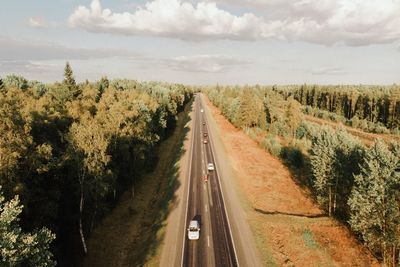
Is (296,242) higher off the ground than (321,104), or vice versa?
(321,104)

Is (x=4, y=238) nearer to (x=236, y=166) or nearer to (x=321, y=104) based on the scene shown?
(x=236, y=166)

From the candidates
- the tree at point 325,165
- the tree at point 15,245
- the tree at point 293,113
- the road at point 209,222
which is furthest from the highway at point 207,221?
the tree at point 293,113

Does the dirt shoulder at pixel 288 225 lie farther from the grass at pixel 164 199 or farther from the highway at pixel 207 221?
the grass at pixel 164 199

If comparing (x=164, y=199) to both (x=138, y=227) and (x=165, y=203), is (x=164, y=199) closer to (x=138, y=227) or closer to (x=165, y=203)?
(x=165, y=203)

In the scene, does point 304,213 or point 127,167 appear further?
point 127,167

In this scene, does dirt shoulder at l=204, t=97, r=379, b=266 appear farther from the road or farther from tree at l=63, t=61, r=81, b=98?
tree at l=63, t=61, r=81, b=98

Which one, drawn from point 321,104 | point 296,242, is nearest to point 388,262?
point 296,242
